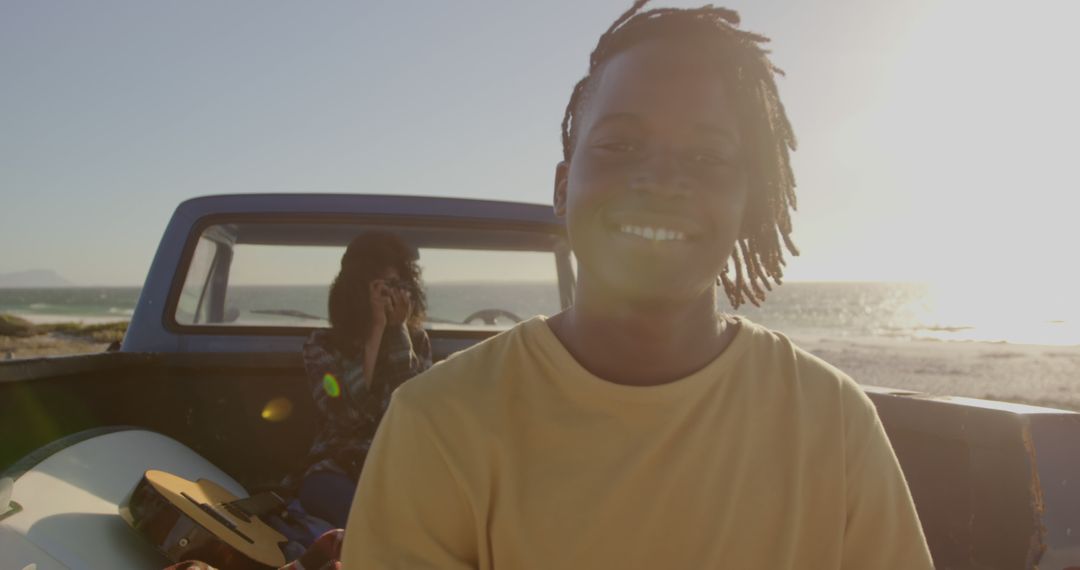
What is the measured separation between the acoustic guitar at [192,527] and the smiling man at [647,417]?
1123 millimetres

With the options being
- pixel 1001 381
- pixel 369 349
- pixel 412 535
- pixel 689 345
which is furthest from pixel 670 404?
pixel 1001 381

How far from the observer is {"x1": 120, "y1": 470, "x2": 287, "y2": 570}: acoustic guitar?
2.00 m

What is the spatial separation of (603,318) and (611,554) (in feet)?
1.22

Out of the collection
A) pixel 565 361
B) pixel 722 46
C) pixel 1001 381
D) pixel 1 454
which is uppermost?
pixel 722 46

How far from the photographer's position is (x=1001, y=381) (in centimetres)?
2214

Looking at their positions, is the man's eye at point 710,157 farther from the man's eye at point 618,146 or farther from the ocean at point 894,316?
the ocean at point 894,316

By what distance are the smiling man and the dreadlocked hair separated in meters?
0.01

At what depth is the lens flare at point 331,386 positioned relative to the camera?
3112mm

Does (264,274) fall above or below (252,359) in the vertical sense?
above

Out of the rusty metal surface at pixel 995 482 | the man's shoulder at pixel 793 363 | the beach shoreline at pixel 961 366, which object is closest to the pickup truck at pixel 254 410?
the rusty metal surface at pixel 995 482

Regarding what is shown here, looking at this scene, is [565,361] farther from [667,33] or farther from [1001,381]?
[1001,381]

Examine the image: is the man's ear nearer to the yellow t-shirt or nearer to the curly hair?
the yellow t-shirt

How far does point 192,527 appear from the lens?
6.70 feet

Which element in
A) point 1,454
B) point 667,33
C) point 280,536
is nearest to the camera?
point 667,33
